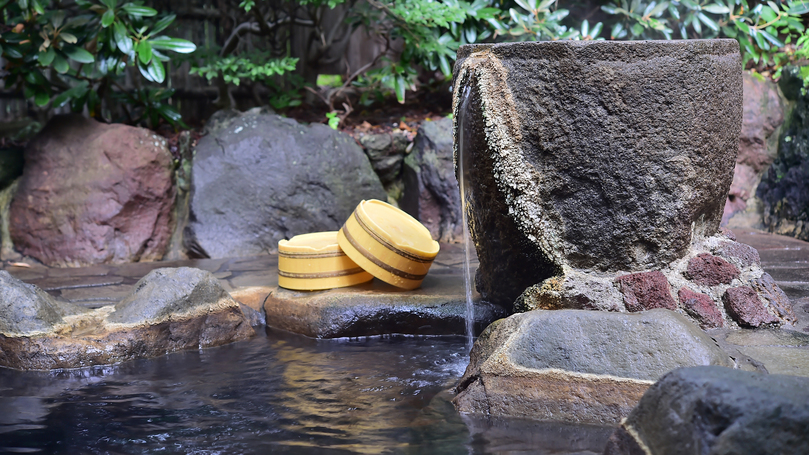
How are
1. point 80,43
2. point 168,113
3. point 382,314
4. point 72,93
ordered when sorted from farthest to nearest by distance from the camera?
1. point 168,113
2. point 72,93
3. point 80,43
4. point 382,314

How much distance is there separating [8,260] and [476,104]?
4.03 meters

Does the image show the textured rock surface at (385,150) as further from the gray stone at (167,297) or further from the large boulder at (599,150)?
the large boulder at (599,150)

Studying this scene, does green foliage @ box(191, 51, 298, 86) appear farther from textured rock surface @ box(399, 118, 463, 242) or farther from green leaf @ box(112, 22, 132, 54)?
textured rock surface @ box(399, 118, 463, 242)

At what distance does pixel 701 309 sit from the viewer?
2834 mm

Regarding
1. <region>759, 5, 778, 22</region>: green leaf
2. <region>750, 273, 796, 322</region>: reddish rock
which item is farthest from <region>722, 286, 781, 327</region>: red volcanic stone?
<region>759, 5, 778, 22</region>: green leaf

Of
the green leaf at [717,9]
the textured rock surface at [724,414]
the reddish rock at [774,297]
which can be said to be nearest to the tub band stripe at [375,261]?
the reddish rock at [774,297]

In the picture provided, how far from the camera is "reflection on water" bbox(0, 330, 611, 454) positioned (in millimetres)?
2096

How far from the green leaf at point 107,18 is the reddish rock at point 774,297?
4552 millimetres

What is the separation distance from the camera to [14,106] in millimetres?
6004

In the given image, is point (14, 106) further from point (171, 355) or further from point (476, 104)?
point (476, 104)

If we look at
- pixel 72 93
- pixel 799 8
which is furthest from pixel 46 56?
pixel 799 8

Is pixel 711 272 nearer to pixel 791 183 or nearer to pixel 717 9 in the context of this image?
pixel 791 183

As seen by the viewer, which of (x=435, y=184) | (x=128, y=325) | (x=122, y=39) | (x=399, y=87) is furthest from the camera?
(x=399, y=87)

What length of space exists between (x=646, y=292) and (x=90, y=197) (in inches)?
163
